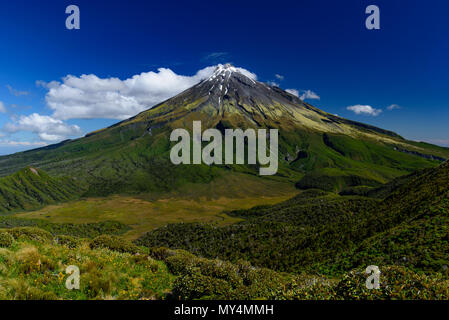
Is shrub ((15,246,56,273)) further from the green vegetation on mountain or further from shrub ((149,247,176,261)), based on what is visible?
shrub ((149,247,176,261))

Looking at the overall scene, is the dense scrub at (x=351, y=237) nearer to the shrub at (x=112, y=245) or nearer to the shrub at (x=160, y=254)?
the shrub at (x=160, y=254)

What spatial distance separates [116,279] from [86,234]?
480 feet

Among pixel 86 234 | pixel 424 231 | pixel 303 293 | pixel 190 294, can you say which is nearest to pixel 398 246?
pixel 424 231

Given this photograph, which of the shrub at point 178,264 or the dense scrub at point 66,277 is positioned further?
the shrub at point 178,264

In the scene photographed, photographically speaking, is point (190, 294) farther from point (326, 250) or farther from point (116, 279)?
point (326, 250)

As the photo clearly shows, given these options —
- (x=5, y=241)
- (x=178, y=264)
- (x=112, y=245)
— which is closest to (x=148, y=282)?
(x=178, y=264)

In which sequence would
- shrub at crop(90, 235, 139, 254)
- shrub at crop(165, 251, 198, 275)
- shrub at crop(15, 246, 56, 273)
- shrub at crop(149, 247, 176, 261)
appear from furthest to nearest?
1. shrub at crop(149, 247, 176, 261)
2. shrub at crop(90, 235, 139, 254)
3. shrub at crop(165, 251, 198, 275)
4. shrub at crop(15, 246, 56, 273)

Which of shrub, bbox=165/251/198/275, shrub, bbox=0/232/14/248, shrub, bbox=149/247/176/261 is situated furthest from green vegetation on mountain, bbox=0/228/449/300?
shrub, bbox=149/247/176/261

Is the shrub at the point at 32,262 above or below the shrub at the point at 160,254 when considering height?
above

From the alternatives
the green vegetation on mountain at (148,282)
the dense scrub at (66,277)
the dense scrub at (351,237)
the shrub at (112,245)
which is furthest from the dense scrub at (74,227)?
the green vegetation on mountain at (148,282)

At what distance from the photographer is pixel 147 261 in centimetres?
1480

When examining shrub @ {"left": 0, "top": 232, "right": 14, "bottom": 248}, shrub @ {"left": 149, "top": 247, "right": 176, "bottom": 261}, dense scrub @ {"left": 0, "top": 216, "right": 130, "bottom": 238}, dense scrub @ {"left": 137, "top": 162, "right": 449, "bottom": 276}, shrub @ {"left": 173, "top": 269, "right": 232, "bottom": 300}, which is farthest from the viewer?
dense scrub @ {"left": 0, "top": 216, "right": 130, "bottom": 238}

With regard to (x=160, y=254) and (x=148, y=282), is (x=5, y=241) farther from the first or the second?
(x=160, y=254)
